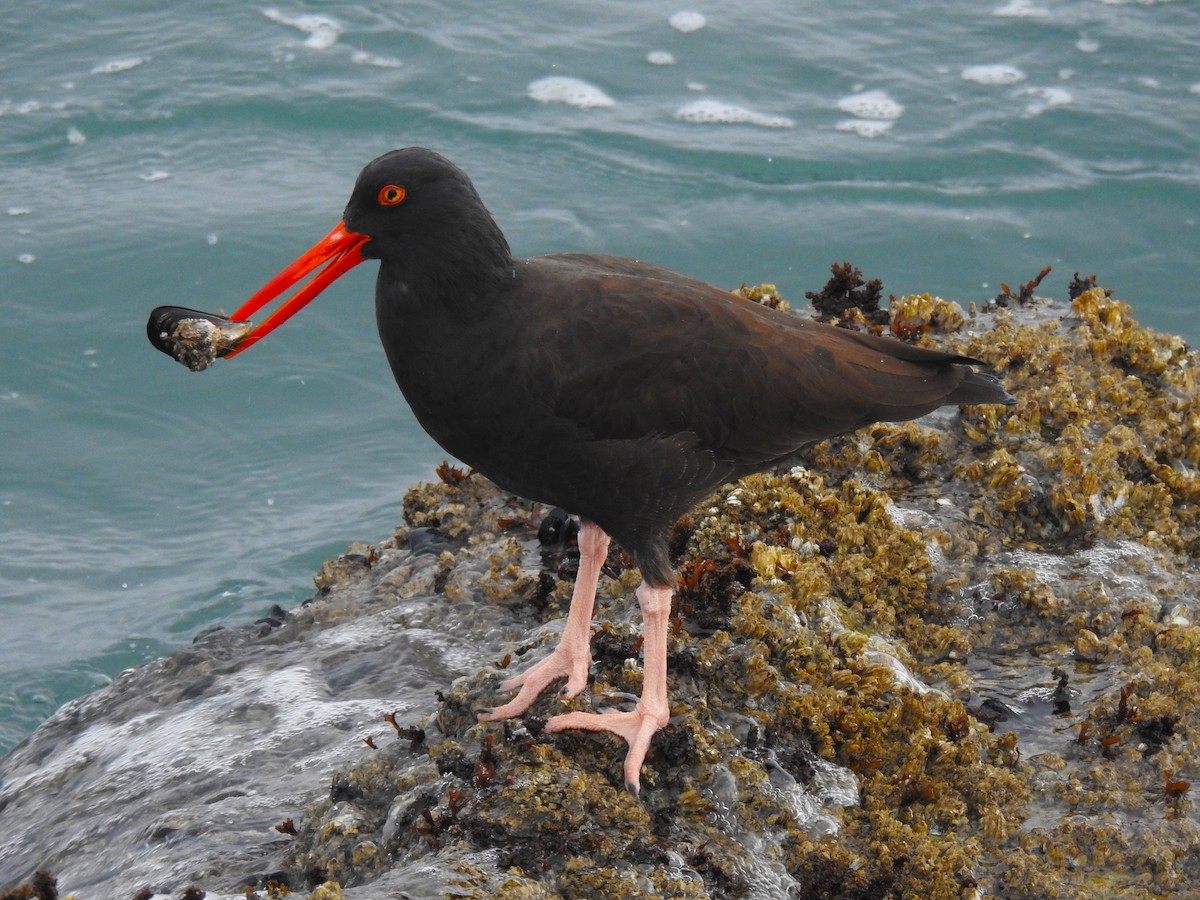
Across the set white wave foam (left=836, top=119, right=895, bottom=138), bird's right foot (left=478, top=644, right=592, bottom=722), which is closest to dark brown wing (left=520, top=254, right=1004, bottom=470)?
bird's right foot (left=478, top=644, right=592, bottom=722)

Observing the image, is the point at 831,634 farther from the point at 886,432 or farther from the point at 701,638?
the point at 886,432

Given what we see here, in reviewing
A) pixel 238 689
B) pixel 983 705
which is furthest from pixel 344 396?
pixel 983 705

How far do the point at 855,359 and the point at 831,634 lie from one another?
101 centimetres

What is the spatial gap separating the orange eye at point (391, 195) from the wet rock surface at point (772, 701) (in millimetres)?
1620

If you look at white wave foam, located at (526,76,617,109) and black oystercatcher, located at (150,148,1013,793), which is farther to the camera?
white wave foam, located at (526,76,617,109)

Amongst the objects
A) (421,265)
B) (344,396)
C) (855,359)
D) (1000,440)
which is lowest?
(344,396)

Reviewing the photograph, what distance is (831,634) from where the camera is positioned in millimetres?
4281

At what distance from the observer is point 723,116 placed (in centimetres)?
1288

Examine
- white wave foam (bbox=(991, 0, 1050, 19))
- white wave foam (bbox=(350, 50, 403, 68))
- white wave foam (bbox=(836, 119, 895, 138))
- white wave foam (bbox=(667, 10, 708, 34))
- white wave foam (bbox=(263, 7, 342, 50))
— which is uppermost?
white wave foam (bbox=(991, 0, 1050, 19))

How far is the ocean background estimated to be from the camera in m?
9.17

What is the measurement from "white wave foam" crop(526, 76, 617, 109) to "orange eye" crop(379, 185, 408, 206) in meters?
9.41

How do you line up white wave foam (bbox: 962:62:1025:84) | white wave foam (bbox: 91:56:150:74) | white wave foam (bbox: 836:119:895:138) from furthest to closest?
1. white wave foam (bbox: 962:62:1025:84)
2. white wave foam (bbox: 91:56:150:74)
3. white wave foam (bbox: 836:119:895:138)

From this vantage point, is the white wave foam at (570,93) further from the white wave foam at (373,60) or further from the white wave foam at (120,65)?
the white wave foam at (120,65)

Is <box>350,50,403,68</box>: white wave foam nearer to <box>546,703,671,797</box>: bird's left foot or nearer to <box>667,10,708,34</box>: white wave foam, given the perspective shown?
<box>667,10,708,34</box>: white wave foam
